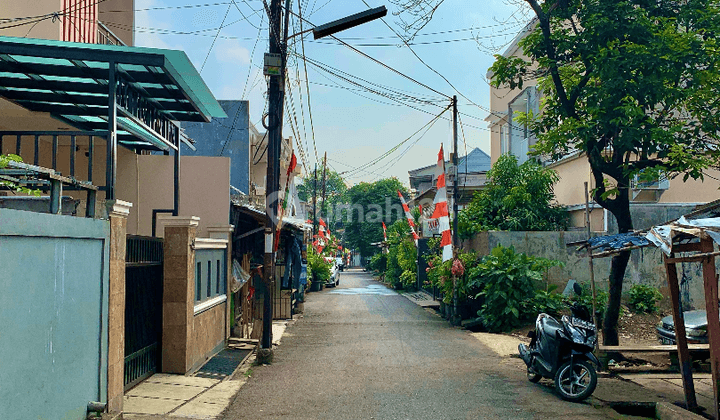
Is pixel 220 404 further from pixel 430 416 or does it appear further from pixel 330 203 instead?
pixel 330 203

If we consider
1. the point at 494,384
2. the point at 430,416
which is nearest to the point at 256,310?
the point at 494,384

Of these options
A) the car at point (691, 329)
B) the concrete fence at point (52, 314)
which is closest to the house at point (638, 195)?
the car at point (691, 329)

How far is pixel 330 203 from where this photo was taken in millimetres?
87938

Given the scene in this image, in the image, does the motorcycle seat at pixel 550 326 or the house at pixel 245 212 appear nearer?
the motorcycle seat at pixel 550 326

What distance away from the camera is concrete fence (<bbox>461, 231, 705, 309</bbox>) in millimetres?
15805

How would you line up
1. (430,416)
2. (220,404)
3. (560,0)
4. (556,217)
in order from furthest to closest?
(556,217) → (560,0) → (220,404) → (430,416)

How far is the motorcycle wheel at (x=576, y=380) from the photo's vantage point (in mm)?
8586

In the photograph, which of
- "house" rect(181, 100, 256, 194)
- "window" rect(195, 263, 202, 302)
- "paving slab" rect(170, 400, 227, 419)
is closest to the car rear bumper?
"paving slab" rect(170, 400, 227, 419)

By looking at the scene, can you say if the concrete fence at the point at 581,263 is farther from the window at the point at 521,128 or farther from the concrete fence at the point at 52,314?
the concrete fence at the point at 52,314

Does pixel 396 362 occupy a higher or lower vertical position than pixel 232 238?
lower

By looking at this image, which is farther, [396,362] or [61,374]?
[396,362]

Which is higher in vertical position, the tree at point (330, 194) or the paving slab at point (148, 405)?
the tree at point (330, 194)

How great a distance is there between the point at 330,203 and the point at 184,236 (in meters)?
77.6

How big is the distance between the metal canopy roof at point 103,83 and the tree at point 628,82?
244 inches
